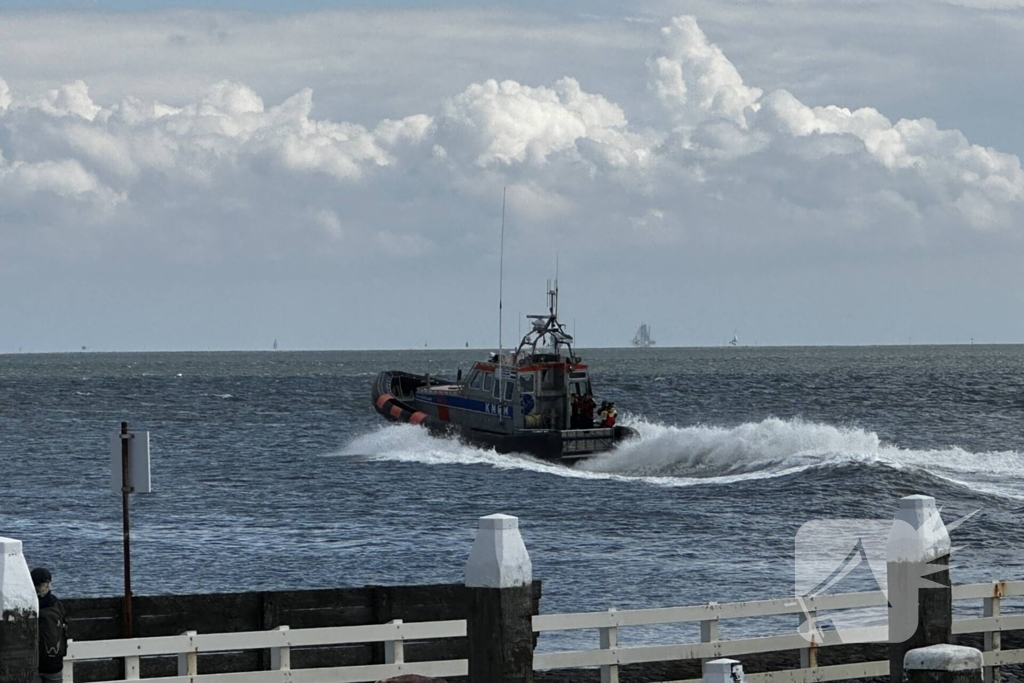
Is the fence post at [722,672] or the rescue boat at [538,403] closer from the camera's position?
the fence post at [722,672]

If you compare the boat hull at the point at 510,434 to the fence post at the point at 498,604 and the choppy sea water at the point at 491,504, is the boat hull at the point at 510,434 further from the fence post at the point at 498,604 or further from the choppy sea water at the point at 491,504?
the fence post at the point at 498,604

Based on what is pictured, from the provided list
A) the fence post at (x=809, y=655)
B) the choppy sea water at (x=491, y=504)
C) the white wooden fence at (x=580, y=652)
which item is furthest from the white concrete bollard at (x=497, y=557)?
the choppy sea water at (x=491, y=504)

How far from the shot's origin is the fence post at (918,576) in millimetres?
10070

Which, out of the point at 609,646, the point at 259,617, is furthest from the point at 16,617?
the point at 609,646

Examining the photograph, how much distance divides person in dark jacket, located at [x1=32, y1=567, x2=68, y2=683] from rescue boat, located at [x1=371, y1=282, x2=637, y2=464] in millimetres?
33526

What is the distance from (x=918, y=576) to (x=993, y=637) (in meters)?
3.50

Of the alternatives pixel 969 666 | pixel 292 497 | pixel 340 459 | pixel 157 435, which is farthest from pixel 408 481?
pixel 969 666

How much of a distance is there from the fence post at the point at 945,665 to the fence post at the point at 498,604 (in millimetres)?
2545

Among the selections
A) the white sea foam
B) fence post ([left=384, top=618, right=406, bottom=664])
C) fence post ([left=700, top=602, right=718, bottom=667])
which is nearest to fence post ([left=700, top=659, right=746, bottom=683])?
fence post ([left=384, top=618, right=406, bottom=664])

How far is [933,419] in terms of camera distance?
76.2 m

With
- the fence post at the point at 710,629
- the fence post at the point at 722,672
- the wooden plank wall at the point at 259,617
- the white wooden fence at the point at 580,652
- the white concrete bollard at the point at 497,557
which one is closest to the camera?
the fence post at the point at 722,672

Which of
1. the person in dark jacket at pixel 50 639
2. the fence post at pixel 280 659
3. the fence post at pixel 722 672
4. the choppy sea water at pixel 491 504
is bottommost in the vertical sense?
the choppy sea water at pixel 491 504

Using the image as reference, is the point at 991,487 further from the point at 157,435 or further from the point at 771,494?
the point at 157,435

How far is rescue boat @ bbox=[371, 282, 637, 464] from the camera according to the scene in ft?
146
